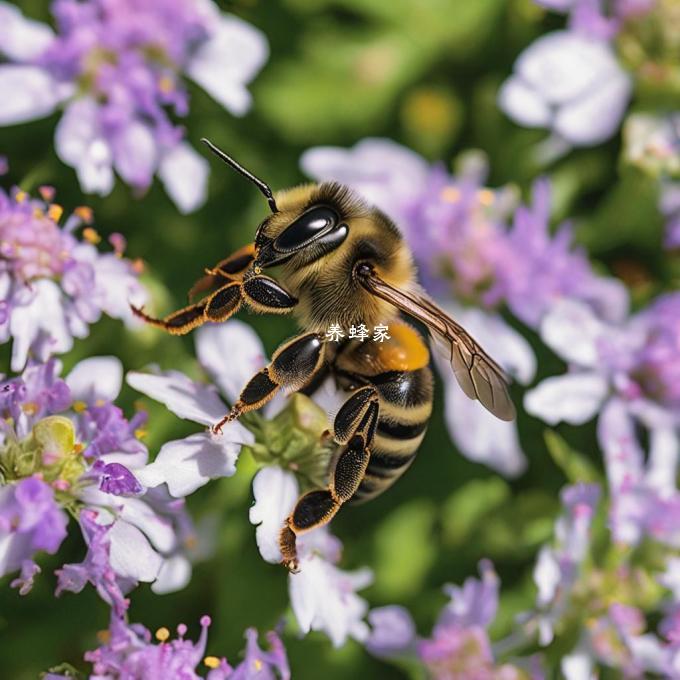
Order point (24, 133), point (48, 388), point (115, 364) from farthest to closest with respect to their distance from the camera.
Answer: point (24, 133)
point (115, 364)
point (48, 388)

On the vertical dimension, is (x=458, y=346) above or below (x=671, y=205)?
above

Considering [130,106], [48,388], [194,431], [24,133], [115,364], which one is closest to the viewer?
[48,388]

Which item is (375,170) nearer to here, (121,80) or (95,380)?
(121,80)

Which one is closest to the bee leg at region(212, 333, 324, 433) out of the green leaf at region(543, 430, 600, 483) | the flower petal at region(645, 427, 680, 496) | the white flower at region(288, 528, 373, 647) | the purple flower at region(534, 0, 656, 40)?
the white flower at region(288, 528, 373, 647)

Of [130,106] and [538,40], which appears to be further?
[538,40]

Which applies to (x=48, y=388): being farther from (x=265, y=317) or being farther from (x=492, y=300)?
(x=492, y=300)

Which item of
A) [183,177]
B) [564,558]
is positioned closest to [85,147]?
[183,177]

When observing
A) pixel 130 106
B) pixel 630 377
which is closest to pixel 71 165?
pixel 130 106

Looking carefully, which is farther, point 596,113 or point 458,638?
point 596,113
